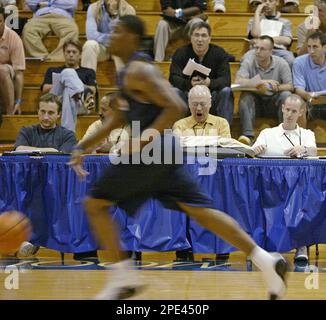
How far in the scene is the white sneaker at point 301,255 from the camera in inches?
327

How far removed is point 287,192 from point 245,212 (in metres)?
0.48

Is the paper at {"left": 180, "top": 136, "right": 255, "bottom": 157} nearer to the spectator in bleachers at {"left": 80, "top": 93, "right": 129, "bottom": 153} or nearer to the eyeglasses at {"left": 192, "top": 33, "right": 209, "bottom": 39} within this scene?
the spectator in bleachers at {"left": 80, "top": 93, "right": 129, "bottom": 153}

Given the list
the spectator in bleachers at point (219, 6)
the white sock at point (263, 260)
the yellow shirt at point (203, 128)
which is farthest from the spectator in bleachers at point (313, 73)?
the white sock at point (263, 260)

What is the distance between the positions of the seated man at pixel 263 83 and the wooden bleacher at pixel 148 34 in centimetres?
48

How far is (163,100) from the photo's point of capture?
206 inches

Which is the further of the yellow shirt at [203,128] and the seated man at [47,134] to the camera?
the seated man at [47,134]

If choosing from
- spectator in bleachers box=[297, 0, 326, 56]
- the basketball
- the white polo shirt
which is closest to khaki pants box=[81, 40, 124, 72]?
spectator in bleachers box=[297, 0, 326, 56]

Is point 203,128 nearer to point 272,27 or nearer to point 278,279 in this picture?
point 272,27

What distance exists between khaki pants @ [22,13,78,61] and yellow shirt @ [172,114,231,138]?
3.54 m

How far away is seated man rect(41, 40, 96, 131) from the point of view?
10.5 m

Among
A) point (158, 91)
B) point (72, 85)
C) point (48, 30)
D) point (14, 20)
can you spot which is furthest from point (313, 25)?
point (158, 91)

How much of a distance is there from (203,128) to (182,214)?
119 centimetres

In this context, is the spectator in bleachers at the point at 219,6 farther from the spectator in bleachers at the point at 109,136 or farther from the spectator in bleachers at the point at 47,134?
the spectator in bleachers at the point at 47,134

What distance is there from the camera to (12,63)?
447 inches
